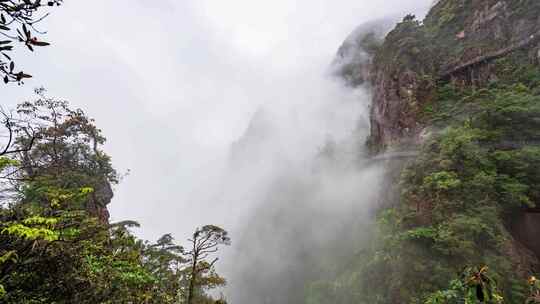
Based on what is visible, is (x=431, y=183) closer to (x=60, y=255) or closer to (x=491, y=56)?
(x=491, y=56)

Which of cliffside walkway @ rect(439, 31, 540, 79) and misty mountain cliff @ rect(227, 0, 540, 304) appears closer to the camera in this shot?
misty mountain cliff @ rect(227, 0, 540, 304)

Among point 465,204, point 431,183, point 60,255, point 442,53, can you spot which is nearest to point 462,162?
point 431,183

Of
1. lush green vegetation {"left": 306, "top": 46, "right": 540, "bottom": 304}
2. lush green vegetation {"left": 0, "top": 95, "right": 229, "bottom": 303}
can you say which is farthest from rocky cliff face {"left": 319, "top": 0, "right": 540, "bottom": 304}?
lush green vegetation {"left": 0, "top": 95, "right": 229, "bottom": 303}

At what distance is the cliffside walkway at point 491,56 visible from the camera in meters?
15.8

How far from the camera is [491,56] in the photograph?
17.2 meters

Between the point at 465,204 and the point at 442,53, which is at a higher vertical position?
the point at 442,53

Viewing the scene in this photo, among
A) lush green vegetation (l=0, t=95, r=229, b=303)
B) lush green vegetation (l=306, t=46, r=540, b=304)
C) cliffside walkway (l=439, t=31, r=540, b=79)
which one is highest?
cliffside walkway (l=439, t=31, r=540, b=79)

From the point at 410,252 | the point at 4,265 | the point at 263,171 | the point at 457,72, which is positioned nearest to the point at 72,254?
the point at 4,265

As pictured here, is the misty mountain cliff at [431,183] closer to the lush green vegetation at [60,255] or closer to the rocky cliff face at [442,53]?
the rocky cliff face at [442,53]

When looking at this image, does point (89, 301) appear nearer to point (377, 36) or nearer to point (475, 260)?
point (475, 260)

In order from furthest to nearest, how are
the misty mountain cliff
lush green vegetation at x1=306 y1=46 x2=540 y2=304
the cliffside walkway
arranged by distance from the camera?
the cliffside walkway → the misty mountain cliff → lush green vegetation at x1=306 y1=46 x2=540 y2=304

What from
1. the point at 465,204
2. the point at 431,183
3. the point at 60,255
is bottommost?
the point at 60,255

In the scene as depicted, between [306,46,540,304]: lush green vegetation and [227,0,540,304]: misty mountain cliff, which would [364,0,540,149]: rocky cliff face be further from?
[306,46,540,304]: lush green vegetation

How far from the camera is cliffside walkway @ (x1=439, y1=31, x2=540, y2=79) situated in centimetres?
1575
